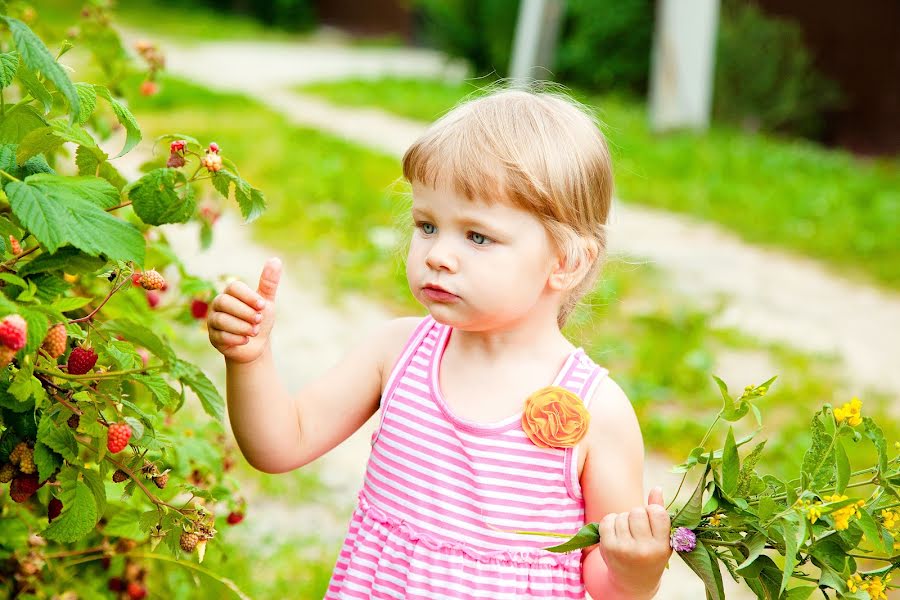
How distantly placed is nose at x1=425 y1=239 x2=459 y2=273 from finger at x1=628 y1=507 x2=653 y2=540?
41cm

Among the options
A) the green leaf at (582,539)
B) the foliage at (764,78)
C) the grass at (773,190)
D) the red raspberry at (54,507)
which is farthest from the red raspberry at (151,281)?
the foliage at (764,78)

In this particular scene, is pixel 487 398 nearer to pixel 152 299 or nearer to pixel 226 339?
pixel 226 339

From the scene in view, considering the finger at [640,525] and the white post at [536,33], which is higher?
the finger at [640,525]

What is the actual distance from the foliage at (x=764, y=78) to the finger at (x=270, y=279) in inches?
364

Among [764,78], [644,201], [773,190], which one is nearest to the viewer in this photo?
[644,201]

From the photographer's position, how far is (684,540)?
1.38 metres

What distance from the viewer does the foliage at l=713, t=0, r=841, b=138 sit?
10.2m

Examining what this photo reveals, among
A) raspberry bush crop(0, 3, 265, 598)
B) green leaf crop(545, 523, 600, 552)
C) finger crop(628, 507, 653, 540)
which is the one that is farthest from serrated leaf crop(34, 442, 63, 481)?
finger crop(628, 507, 653, 540)

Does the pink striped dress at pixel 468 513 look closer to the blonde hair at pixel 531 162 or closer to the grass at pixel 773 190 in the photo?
the blonde hair at pixel 531 162

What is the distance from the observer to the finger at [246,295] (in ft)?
5.08

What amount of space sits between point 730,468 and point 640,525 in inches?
6.4

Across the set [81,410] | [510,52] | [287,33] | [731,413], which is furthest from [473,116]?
[287,33]

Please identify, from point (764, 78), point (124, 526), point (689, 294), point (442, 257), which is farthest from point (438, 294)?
point (764, 78)

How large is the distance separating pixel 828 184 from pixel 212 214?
5.76 meters
